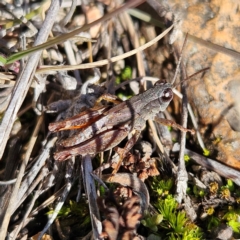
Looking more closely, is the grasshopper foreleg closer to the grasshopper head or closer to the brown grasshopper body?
the brown grasshopper body

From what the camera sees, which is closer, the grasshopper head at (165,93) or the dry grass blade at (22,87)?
the dry grass blade at (22,87)

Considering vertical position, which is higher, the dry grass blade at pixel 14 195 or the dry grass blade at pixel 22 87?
the dry grass blade at pixel 22 87

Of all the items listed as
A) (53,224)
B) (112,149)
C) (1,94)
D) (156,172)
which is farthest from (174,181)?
(1,94)

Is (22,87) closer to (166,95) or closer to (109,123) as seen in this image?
(109,123)

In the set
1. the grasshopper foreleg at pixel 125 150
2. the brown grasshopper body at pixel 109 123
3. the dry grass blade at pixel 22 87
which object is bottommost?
the grasshopper foreleg at pixel 125 150

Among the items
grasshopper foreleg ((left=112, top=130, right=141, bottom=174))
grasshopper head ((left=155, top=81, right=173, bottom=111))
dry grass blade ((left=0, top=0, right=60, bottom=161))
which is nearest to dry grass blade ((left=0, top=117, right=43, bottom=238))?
dry grass blade ((left=0, top=0, right=60, bottom=161))

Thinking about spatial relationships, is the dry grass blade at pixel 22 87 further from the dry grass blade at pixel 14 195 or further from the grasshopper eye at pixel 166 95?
the grasshopper eye at pixel 166 95

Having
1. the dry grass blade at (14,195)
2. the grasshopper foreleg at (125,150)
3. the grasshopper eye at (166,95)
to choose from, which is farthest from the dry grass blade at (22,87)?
the grasshopper eye at (166,95)

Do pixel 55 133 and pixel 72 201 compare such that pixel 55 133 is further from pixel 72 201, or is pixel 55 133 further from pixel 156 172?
pixel 156 172
